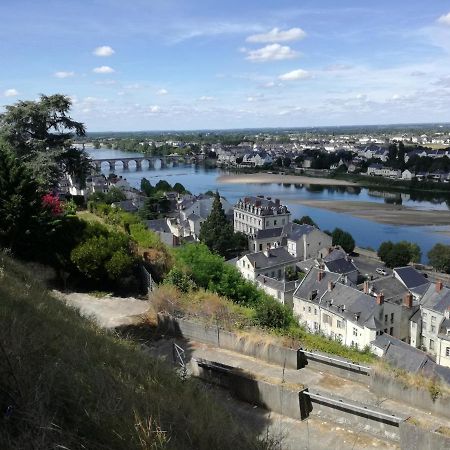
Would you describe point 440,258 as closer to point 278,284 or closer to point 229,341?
point 278,284

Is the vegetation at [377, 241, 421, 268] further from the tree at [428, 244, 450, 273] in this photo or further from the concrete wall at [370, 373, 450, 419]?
the concrete wall at [370, 373, 450, 419]

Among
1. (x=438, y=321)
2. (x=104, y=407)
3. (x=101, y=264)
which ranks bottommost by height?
(x=438, y=321)

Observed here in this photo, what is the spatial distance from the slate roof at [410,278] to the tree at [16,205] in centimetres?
2054

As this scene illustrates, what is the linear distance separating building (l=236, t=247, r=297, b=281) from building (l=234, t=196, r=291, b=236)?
29.6ft

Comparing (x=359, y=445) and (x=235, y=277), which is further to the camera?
(x=235, y=277)

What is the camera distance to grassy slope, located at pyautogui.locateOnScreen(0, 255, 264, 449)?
2588mm

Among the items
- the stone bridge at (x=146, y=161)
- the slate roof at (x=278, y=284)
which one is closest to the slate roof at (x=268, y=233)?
the slate roof at (x=278, y=284)

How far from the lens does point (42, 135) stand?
49.3 feet

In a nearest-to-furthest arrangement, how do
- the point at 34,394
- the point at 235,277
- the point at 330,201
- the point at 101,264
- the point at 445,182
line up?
the point at 34,394
the point at 101,264
the point at 235,277
the point at 330,201
the point at 445,182

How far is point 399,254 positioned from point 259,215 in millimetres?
12020

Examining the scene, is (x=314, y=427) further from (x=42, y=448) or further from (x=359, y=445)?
(x=42, y=448)

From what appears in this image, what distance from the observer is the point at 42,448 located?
2.38 m

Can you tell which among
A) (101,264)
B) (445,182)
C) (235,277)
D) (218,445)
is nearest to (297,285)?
(235,277)

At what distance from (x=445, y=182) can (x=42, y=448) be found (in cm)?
8046
